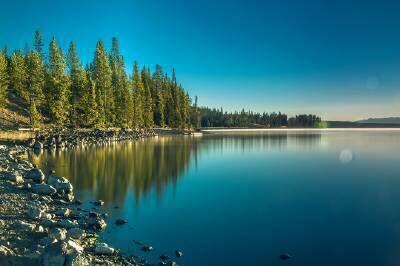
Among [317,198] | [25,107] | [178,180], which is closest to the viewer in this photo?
[317,198]

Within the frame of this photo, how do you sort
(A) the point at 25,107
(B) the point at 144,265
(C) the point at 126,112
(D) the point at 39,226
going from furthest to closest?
1. (C) the point at 126,112
2. (A) the point at 25,107
3. (D) the point at 39,226
4. (B) the point at 144,265

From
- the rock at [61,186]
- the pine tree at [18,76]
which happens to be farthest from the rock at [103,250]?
the pine tree at [18,76]

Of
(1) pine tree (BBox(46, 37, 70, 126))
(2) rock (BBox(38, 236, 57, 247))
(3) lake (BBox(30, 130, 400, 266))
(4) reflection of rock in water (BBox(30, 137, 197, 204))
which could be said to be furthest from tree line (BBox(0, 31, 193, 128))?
(2) rock (BBox(38, 236, 57, 247))

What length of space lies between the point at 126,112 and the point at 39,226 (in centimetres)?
9844

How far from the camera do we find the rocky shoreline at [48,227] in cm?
1266

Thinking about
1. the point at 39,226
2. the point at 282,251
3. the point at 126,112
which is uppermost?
the point at 126,112

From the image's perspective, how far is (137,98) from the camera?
124 m

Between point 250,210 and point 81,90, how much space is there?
7960 cm

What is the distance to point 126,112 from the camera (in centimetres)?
11312

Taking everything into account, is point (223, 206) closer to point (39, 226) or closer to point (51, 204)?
point (51, 204)

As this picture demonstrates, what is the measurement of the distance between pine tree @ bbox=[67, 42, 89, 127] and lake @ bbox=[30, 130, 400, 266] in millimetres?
52285

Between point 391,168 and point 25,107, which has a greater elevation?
point 25,107

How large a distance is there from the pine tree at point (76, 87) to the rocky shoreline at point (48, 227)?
6513 cm

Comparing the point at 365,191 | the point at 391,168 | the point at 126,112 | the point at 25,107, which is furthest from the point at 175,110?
the point at 365,191
